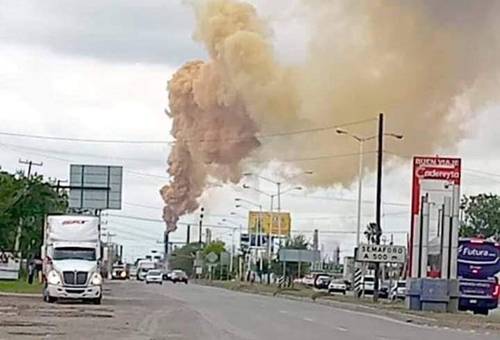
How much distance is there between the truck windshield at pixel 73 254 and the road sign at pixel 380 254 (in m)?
21.3

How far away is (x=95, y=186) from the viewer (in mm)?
83188

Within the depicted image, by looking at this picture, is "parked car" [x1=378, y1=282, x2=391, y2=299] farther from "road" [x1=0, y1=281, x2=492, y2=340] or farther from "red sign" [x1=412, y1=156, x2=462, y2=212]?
"road" [x1=0, y1=281, x2=492, y2=340]

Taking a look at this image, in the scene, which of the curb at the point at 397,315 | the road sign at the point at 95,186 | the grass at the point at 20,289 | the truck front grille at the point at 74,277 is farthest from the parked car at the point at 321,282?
the truck front grille at the point at 74,277

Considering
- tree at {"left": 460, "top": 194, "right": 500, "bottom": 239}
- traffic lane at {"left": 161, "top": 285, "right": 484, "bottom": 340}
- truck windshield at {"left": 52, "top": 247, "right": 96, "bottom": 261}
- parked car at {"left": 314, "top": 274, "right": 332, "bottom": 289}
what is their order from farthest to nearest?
tree at {"left": 460, "top": 194, "right": 500, "bottom": 239} < parked car at {"left": 314, "top": 274, "right": 332, "bottom": 289} < truck windshield at {"left": 52, "top": 247, "right": 96, "bottom": 261} < traffic lane at {"left": 161, "top": 285, "right": 484, "bottom": 340}

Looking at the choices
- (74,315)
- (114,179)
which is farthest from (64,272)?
(114,179)

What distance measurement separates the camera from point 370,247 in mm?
73750

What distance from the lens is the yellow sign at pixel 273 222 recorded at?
489ft

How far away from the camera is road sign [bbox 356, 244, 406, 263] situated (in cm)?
7319

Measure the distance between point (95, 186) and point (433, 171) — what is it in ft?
86.6

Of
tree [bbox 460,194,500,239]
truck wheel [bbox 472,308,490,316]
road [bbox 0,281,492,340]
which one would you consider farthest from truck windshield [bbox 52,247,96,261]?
tree [bbox 460,194,500,239]

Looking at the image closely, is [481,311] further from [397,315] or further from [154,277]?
[154,277]

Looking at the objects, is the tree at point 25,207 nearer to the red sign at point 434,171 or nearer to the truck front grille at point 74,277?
the truck front grille at point 74,277

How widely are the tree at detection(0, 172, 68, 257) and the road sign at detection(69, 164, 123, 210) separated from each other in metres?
5.25

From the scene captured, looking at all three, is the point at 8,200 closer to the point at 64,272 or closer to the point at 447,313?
the point at 64,272
